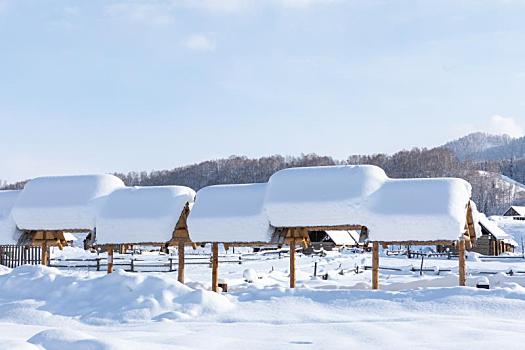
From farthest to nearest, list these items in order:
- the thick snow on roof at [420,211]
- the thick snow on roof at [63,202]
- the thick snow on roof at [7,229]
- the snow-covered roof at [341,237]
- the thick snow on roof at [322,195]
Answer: the snow-covered roof at [341,237] < the thick snow on roof at [7,229] < the thick snow on roof at [63,202] < the thick snow on roof at [322,195] < the thick snow on roof at [420,211]

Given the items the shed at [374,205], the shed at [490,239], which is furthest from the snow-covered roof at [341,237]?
the shed at [374,205]

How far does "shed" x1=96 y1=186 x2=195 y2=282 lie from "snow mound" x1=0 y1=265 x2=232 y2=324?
4.26 metres

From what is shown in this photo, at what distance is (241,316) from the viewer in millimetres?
15039

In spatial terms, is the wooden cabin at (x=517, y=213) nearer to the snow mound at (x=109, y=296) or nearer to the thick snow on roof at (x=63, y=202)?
the thick snow on roof at (x=63, y=202)

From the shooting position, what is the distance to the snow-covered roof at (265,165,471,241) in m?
20.4

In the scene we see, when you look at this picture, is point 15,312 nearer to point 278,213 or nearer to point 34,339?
point 34,339

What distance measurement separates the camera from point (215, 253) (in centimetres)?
2281

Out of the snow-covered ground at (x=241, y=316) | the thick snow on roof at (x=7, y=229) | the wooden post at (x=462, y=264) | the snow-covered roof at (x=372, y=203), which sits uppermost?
the snow-covered roof at (x=372, y=203)

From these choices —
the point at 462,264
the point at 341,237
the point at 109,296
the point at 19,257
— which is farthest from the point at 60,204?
the point at 341,237

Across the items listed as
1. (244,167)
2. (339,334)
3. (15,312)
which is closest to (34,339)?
(339,334)

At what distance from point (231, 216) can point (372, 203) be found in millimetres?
4583

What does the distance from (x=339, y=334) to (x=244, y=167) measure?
158 m

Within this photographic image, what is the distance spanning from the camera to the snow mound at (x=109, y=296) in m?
15.6

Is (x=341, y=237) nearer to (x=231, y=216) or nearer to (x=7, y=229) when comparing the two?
(x=7, y=229)
